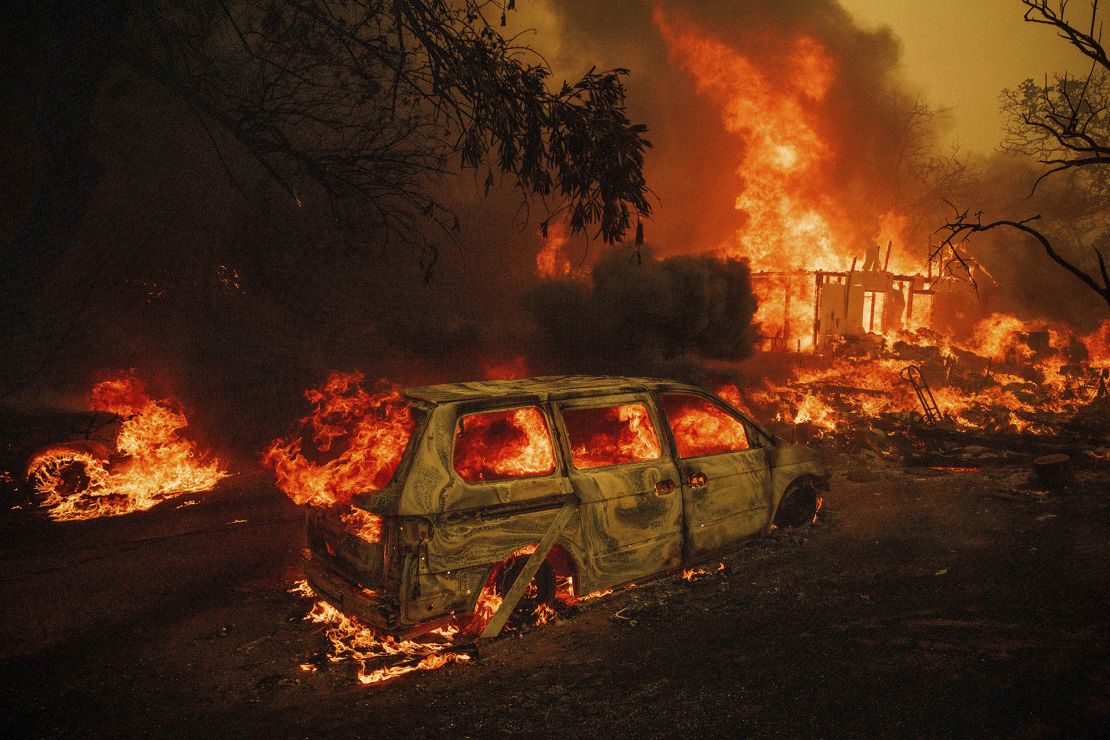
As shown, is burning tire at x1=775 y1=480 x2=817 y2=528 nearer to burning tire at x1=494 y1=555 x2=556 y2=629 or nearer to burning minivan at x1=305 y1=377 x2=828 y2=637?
burning minivan at x1=305 y1=377 x2=828 y2=637

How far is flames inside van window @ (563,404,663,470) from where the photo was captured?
5.39 meters

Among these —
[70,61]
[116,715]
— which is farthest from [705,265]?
[116,715]

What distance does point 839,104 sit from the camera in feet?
113

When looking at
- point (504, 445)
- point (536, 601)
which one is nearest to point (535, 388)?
point (504, 445)

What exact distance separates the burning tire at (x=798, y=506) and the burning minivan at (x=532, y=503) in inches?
13.7

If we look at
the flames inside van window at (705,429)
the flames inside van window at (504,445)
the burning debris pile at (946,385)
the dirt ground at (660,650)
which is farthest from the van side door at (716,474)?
the burning debris pile at (946,385)

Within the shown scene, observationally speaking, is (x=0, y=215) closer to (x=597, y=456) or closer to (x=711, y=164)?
(x=597, y=456)

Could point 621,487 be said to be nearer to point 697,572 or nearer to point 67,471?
point 697,572

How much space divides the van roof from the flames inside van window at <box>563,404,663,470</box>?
21 centimetres

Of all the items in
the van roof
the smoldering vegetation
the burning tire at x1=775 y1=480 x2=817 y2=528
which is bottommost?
the burning tire at x1=775 y1=480 x2=817 y2=528

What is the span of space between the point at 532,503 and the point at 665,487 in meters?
1.18

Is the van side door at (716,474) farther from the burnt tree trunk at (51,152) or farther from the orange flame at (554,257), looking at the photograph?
the orange flame at (554,257)

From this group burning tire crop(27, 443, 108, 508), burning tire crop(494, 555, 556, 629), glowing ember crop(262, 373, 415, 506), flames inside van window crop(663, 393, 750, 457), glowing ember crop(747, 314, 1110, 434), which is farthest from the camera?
glowing ember crop(747, 314, 1110, 434)

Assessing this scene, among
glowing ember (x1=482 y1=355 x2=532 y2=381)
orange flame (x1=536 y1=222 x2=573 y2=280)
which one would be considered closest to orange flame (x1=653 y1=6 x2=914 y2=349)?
orange flame (x1=536 y1=222 x2=573 y2=280)
